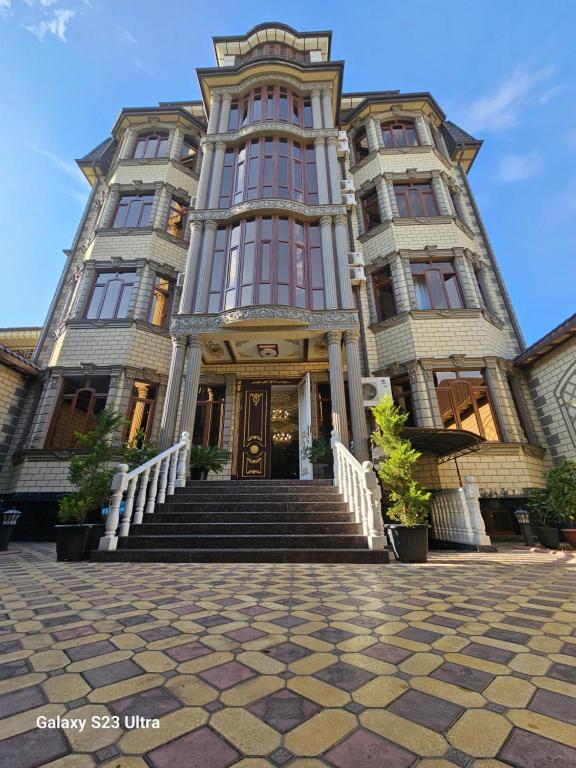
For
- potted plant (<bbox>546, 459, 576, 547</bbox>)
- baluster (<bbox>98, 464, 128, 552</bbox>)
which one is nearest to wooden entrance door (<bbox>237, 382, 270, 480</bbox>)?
baluster (<bbox>98, 464, 128, 552</bbox>)

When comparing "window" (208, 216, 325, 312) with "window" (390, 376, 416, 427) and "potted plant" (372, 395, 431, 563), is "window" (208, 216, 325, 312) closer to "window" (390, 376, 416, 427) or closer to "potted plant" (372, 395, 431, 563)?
"window" (390, 376, 416, 427)

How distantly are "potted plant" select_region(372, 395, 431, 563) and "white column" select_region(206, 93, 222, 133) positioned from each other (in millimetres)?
12528

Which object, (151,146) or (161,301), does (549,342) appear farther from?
(151,146)

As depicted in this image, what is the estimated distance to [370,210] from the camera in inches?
526

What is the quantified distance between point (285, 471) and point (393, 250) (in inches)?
363

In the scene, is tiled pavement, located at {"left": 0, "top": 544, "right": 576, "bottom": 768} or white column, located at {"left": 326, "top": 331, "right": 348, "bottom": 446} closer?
tiled pavement, located at {"left": 0, "top": 544, "right": 576, "bottom": 768}

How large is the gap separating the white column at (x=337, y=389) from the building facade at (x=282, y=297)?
0.04m

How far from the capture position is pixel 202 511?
595 centimetres

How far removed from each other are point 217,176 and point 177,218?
2.71 metres

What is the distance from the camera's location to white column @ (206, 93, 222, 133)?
12.6 metres

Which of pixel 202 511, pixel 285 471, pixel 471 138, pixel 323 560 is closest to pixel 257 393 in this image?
pixel 285 471

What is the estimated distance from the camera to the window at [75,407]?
9586 millimetres

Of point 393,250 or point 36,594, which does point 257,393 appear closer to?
point 393,250

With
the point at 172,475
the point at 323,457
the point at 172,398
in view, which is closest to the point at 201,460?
the point at 172,475
